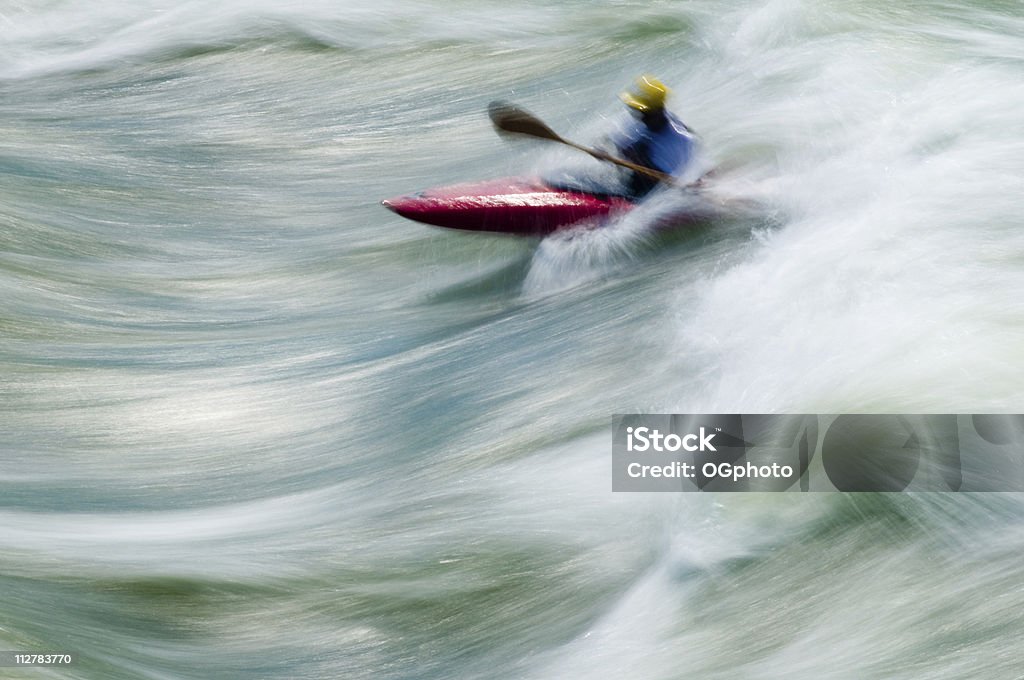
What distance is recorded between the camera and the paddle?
18.6ft

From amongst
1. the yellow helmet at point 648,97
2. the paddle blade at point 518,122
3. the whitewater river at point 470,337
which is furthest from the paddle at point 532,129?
the yellow helmet at point 648,97

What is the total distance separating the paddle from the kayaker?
4 centimetres

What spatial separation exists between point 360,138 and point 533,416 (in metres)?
3.00

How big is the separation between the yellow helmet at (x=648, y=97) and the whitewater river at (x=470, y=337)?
49 centimetres

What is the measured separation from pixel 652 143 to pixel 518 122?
2.31 feet

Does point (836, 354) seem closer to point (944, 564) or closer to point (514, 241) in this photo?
point (944, 564)

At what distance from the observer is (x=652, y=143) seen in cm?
572

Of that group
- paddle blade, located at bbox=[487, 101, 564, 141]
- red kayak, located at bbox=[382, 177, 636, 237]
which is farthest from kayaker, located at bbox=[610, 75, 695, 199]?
paddle blade, located at bbox=[487, 101, 564, 141]

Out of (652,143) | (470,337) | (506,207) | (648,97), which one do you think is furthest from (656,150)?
(470,337)

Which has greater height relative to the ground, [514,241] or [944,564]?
[514,241]

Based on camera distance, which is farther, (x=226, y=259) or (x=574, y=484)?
(x=226, y=259)

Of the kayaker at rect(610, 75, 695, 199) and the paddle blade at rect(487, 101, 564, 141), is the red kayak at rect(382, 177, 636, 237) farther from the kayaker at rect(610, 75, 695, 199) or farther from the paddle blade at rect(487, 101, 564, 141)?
the paddle blade at rect(487, 101, 564, 141)

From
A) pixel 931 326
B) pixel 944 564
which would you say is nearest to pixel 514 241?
pixel 931 326

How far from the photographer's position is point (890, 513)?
4.16 meters
